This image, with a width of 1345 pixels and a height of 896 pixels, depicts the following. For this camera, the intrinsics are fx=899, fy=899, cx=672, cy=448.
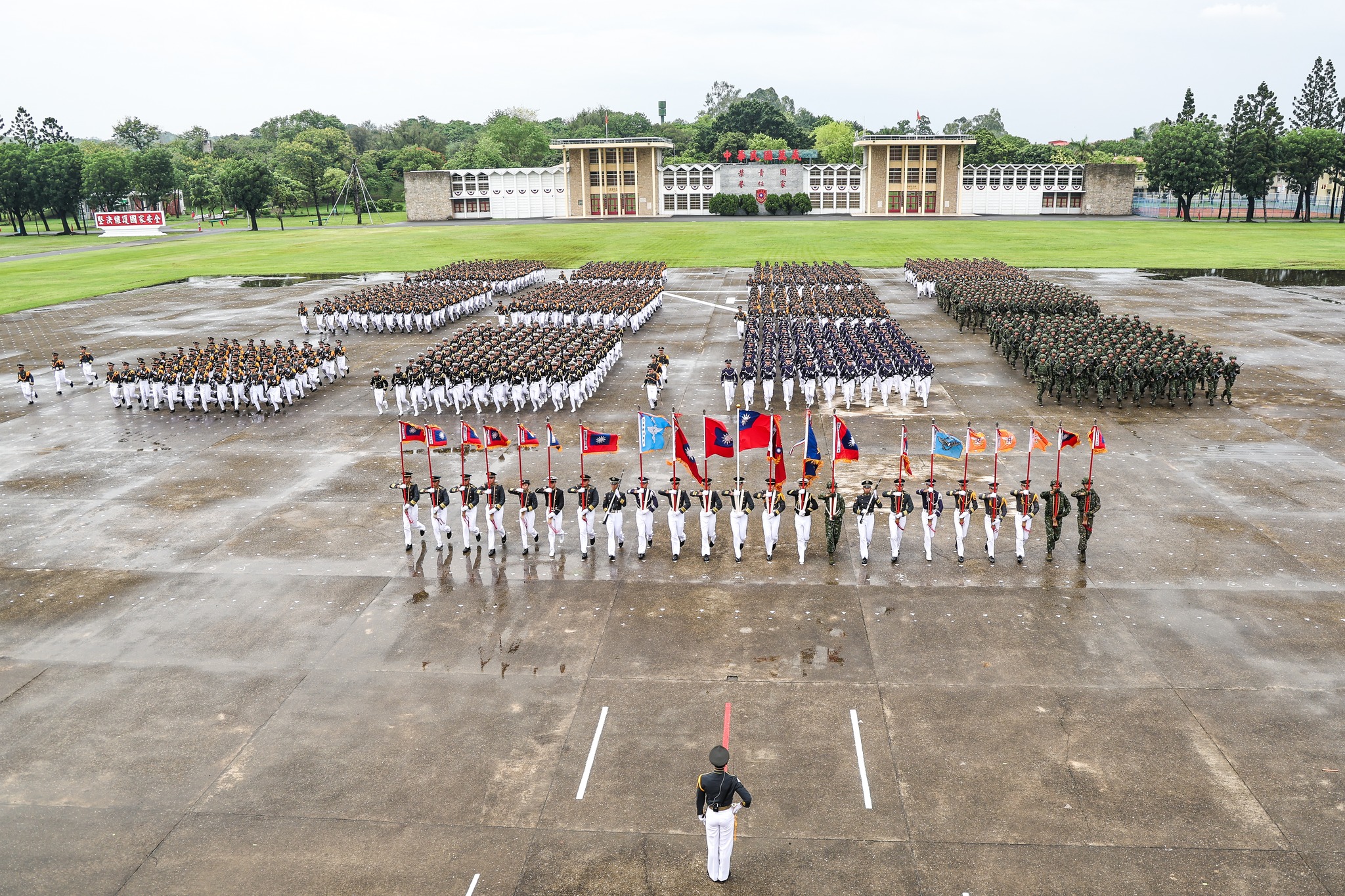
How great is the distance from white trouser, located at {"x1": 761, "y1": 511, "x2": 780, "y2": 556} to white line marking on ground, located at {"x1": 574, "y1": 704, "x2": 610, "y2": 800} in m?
4.97

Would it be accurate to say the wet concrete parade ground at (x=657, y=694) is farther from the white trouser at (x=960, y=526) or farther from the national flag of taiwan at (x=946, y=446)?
the national flag of taiwan at (x=946, y=446)

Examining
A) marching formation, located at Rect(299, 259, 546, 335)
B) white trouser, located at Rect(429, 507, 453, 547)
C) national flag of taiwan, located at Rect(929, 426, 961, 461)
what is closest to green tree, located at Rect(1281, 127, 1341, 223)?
marching formation, located at Rect(299, 259, 546, 335)

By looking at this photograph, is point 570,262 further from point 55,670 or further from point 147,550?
point 55,670

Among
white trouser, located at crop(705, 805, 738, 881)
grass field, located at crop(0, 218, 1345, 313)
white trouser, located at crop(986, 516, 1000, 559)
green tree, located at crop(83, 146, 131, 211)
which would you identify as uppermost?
green tree, located at crop(83, 146, 131, 211)

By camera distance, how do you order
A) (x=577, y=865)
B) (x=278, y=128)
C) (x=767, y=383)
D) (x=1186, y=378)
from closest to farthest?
(x=577, y=865) < (x=1186, y=378) < (x=767, y=383) < (x=278, y=128)

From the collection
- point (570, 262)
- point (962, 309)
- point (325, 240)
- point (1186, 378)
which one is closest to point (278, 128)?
point (325, 240)

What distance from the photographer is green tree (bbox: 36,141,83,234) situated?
94.9m

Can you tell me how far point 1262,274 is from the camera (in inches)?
2023

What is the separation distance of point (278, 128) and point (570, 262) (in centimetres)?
15187

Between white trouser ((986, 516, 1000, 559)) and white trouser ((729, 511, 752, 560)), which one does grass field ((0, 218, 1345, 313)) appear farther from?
white trouser ((729, 511, 752, 560))

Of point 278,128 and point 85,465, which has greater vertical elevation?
point 278,128

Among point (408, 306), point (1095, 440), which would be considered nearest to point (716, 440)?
point (1095, 440)

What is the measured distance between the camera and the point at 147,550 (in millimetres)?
15656

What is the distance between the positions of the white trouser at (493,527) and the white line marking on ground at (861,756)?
7.10 metres
